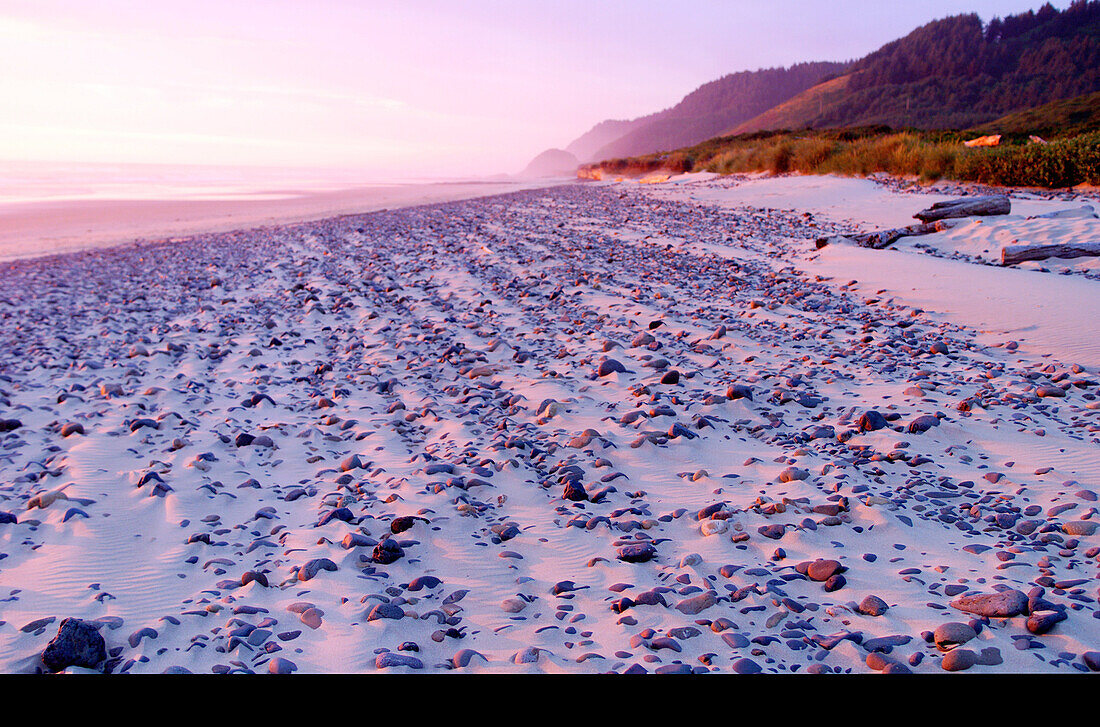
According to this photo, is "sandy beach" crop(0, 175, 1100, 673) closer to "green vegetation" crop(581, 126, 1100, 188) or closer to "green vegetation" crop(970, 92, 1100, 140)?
"green vegetation" crop(581, 126, 1100, 188)

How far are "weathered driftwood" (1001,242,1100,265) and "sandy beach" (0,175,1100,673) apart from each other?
8.6 inches

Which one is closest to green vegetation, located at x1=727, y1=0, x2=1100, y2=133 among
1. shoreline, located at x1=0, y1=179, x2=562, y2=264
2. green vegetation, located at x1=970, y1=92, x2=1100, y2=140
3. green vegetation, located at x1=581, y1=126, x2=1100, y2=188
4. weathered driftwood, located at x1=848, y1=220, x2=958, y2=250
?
green vegetation, located at x1=970, y1=92, x2=1100, y2=140

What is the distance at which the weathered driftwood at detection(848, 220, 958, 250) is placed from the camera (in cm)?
965

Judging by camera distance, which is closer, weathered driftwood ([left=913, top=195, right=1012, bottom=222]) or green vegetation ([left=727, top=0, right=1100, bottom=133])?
weathered driftwood ([left=913, top=195, right=1012, bottom=222])

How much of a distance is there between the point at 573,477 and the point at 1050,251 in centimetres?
784

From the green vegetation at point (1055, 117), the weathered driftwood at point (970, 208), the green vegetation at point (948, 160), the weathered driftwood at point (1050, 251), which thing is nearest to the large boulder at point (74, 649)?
the weathered driftwood at point (1050, 251)

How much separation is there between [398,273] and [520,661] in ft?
27.5

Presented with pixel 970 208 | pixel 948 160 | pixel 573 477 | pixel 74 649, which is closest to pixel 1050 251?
pixel 970 208

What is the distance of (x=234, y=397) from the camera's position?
17.2 feet

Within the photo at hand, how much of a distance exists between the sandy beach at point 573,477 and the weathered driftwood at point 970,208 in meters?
2.10

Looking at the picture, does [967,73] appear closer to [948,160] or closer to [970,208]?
[948,160]

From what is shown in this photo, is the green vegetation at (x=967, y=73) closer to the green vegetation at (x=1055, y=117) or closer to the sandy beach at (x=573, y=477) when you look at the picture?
the green vegetation at (x=1055, y=117)

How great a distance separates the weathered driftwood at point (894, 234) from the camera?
9.65 meters

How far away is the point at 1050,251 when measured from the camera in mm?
7766
